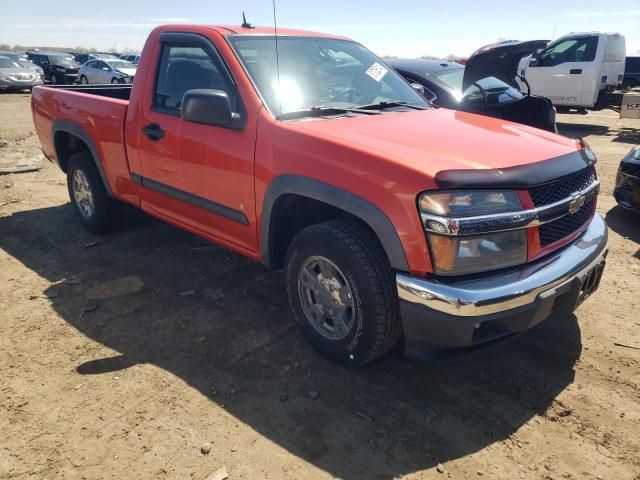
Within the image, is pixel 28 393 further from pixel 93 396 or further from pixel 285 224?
pixel 285 224

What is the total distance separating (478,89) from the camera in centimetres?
627

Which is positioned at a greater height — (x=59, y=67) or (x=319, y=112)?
(x=59, y=67)

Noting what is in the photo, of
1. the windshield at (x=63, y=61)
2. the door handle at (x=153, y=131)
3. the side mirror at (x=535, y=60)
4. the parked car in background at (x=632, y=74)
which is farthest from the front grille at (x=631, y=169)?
the windshield at (x=63, y=61)

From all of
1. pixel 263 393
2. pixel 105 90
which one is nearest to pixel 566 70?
pixel 105 90

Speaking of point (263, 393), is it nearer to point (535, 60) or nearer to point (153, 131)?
point (153, 131)

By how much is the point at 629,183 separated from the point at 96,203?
17.4ft

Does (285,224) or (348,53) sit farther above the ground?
(348,53)

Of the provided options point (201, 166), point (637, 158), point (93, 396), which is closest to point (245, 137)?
point (201, 166)

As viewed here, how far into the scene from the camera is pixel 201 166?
329cm

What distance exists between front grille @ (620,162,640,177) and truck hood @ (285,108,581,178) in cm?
259

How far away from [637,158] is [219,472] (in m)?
5.10

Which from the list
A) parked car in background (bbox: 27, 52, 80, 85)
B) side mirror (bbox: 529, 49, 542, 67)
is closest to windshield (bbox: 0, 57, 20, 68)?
parked car in background (bbox: 27, 52, 80, 85)

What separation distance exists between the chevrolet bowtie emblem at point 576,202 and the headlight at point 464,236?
1.58ft

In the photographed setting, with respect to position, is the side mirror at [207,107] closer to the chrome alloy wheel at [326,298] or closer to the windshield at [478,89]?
the chrome alloy wheel at [326,298]
